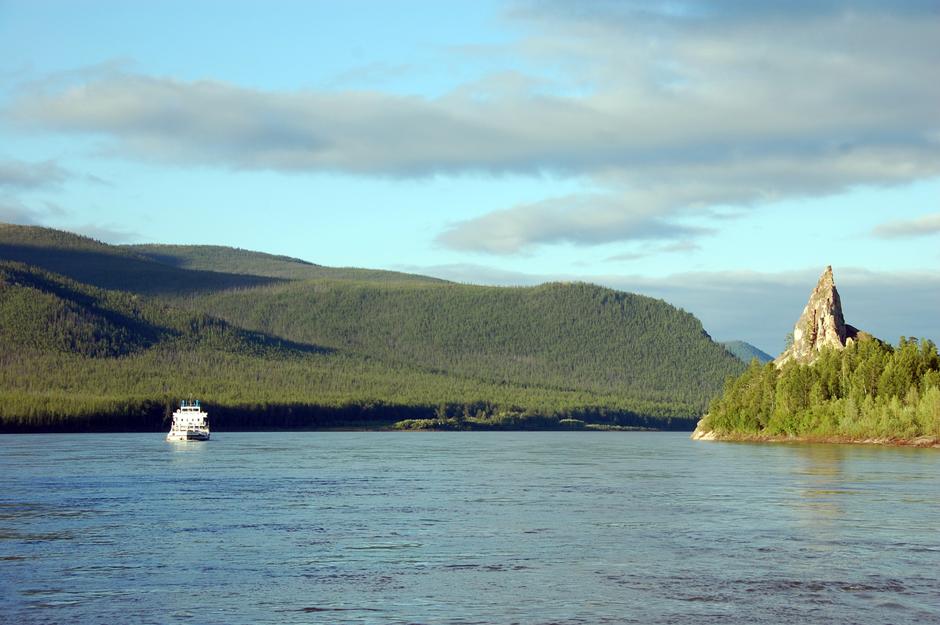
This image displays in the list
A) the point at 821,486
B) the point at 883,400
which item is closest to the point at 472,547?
the point at 821,486

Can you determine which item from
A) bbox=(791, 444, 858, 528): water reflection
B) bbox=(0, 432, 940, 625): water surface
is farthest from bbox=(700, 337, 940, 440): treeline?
bbox=(0, 432, 940, 625): water surface

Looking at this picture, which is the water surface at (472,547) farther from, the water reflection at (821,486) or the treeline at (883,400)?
the treeline at (883,400)

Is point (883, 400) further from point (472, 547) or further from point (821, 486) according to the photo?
point (472, 547)

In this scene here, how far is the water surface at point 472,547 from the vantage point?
4653cm

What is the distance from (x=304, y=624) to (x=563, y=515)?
35.8 m

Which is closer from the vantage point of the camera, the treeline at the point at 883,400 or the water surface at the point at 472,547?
the water surface at the point at 472,547

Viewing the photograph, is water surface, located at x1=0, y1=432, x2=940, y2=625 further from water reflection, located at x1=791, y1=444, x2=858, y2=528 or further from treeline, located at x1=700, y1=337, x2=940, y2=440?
treeline, located at x1=700, y1=337, x2=940, y2=440

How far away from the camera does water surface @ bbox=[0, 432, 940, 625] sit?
46.5m

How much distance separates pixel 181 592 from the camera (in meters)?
49.9

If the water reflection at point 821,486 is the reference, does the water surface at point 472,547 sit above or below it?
below

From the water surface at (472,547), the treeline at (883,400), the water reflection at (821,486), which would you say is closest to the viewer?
the water surface at (472,547)

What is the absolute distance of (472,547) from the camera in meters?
62.5

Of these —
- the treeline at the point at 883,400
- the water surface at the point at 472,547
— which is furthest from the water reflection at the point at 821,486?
the treeline at the point at 883,400

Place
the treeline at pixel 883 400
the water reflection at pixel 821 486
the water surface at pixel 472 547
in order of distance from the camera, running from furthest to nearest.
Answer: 1. the treeline at pixel 883 400
2. the water reflection at pixel 821 486
3. the water surface at pixel 472 547
